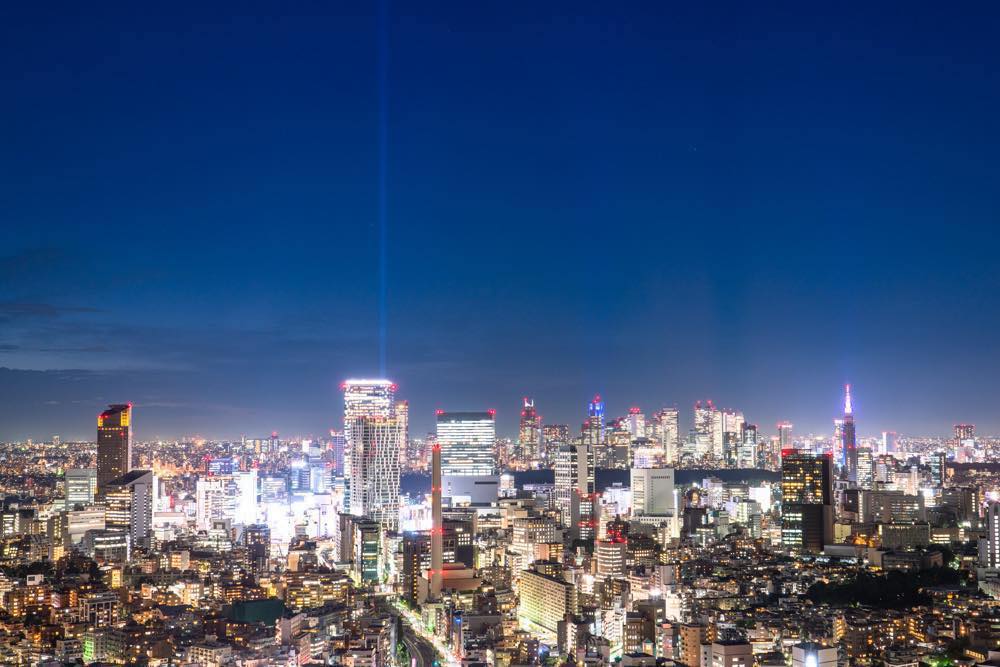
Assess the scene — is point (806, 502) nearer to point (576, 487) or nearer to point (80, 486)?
point (576, 487)

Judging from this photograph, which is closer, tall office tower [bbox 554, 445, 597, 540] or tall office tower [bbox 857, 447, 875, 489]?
tall office tower [bbox 554, 445, 597, 540]

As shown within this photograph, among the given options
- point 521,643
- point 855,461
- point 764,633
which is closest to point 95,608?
point 521,643

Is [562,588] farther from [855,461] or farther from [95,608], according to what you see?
[855,461]

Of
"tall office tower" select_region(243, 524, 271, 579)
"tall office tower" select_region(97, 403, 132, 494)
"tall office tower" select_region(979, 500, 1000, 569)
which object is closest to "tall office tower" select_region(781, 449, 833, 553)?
"tall office tower" select_region(979, 500, 1000, 569)

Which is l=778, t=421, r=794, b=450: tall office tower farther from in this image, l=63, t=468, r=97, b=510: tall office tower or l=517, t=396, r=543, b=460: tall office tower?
l=63, t=468, r=97, b=510: tall office tower

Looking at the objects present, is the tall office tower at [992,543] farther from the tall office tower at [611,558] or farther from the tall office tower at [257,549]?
the tall office tower at [257,549]

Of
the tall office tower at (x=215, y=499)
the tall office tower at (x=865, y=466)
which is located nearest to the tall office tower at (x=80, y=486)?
the tall office tower at (x=215, y=499)
